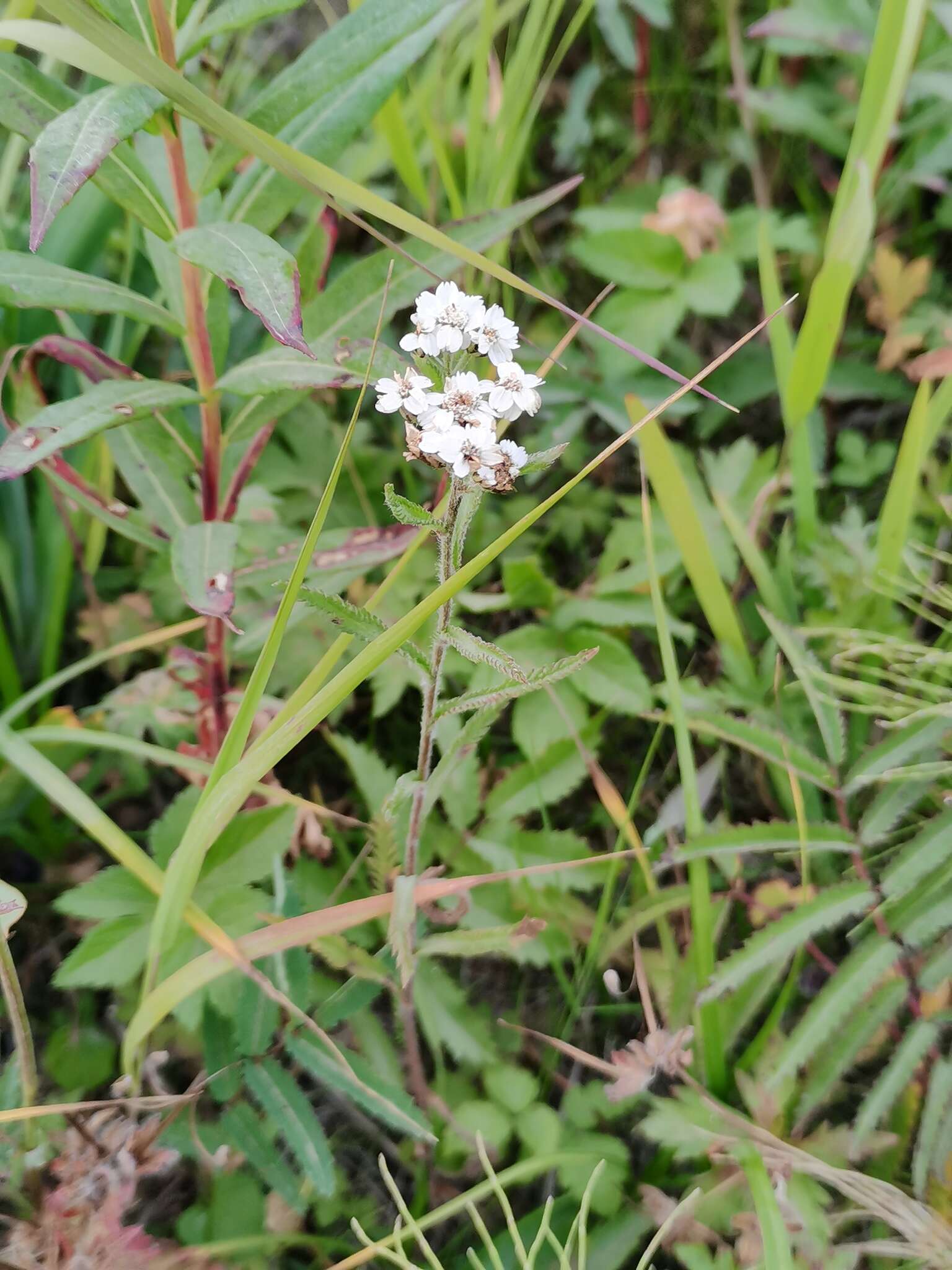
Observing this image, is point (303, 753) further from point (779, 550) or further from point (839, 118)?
point (839, 118)

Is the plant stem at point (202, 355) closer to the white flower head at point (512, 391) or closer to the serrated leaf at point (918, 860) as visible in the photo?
the white flower head at point (512, 391)

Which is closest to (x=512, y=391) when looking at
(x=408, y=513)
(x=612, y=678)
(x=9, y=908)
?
(x=408, y=513)

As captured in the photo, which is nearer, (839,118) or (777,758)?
(777,758)

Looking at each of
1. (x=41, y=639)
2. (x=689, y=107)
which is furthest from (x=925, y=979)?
(x=689, y=107)

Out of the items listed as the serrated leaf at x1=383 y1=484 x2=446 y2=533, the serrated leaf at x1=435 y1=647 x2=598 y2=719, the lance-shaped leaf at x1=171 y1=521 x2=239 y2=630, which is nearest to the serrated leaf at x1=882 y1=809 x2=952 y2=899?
the serrated leaf at x1=435 y1=647 x2=598 y2=719

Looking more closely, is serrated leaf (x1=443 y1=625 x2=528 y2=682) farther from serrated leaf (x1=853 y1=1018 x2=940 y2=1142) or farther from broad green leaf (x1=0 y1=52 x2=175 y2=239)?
serrated leaf (x1=853 y1=1018 x2=940 y2=1142)

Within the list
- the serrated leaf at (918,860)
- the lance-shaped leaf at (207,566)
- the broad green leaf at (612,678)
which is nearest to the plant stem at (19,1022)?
the lance-shaped leaf at (207,566)

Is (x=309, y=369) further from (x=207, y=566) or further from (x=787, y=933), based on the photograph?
(x=787, y=933)
